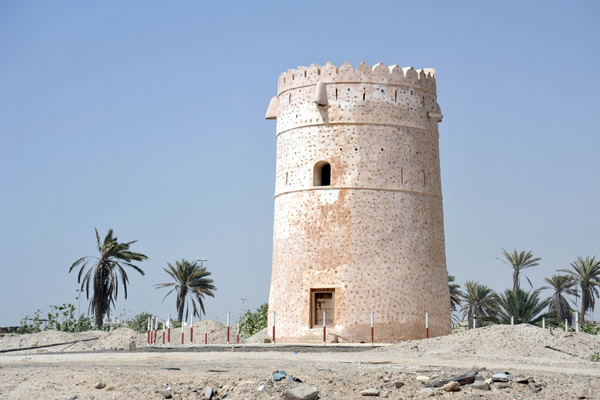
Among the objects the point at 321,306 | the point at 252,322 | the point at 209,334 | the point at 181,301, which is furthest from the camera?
the point at 181,301

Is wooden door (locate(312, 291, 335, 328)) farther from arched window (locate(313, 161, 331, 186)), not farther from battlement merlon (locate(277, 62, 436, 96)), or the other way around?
battlement merlon (locate(277, 62, 436, 96))

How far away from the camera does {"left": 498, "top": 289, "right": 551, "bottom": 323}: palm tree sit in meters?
37.3

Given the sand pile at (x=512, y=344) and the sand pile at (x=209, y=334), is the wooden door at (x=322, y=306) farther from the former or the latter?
the sand pile at (x=512, y=344)

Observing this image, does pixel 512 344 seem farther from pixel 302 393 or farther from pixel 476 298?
pixel 476 298

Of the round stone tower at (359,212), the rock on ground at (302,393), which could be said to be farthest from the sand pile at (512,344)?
the round stone tower at (359,212)

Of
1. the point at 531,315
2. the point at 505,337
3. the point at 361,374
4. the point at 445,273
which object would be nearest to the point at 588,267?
the point at 531,315

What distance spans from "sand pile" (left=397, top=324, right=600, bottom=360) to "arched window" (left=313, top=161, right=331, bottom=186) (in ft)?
31.1

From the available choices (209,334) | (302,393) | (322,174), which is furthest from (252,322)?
Answer: (302,393)

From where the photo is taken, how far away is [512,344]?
1997 cm

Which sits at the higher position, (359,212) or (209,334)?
(359,212)

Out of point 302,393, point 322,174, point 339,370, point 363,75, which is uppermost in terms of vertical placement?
point 363,75

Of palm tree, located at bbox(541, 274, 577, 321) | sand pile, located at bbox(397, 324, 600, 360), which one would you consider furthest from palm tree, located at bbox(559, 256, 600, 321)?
sand pile, located at bbox(397, 324, 600, 360)

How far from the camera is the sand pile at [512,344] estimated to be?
1939 cm

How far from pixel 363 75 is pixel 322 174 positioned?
400 cm
